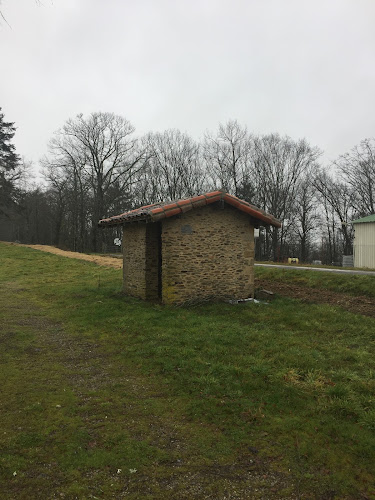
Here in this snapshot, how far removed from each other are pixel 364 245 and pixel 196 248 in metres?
18.5

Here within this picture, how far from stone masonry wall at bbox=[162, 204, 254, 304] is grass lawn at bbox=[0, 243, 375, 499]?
5.57 feet

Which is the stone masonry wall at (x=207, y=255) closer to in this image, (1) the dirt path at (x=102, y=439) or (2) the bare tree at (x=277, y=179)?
(1) the dirt path at (x=102, y=439)

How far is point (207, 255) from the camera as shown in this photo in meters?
11.4

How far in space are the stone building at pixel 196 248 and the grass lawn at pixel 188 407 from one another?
1.84 metres

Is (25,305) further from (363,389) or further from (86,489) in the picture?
(363,389)

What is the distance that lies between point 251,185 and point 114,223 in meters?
33.2

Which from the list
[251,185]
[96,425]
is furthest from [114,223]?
[251,185]

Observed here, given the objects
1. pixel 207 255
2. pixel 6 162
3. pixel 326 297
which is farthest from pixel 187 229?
pixel 6 162

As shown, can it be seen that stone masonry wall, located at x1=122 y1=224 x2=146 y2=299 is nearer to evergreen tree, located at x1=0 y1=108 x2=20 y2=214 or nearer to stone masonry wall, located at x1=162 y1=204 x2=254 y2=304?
stone masonry wall, located at x1=162 y1=204 x2=254 y2=304

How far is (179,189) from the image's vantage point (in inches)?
1879

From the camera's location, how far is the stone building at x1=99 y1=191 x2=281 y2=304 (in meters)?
10.9

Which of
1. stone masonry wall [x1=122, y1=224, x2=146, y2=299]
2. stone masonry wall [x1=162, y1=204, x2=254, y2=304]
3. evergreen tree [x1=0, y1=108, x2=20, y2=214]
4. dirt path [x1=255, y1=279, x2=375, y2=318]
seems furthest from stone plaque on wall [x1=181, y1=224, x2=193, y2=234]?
evergreen tree [x1=0, y1=108, x2=20, y2=214]

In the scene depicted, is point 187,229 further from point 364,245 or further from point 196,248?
point 364,245

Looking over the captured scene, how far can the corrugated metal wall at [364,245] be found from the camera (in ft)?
79.9
